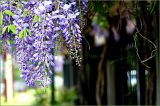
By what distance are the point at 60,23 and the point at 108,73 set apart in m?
5.98

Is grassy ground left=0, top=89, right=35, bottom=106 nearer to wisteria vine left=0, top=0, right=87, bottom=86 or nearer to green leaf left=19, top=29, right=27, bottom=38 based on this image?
wisteria vine left=0, top=0, right=87, bottom=86

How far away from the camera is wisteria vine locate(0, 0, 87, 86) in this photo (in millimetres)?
3115

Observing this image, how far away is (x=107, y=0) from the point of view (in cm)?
493

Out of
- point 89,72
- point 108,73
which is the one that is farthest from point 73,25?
point 89,72

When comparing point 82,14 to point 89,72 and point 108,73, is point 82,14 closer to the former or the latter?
point 108,73

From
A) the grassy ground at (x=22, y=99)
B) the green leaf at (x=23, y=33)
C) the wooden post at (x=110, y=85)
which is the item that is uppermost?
the green leaf at (x=23, y=33)

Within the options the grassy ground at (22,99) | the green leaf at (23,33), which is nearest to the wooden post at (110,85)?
the grassy ground at (22,99)

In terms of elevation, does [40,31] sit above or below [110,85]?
above

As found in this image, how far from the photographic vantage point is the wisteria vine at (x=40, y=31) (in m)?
3.12

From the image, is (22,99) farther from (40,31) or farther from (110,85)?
(40,31)

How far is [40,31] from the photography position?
312cm

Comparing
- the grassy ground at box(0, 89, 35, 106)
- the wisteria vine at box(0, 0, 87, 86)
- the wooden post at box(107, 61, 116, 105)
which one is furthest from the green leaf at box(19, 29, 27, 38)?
the grassy ground at box(0, 89, 35, 106)

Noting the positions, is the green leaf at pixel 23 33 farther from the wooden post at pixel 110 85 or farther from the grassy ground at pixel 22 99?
the grassy ground at pixel 22 99

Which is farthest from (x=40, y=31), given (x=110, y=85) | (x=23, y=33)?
(x=110, y=85)
